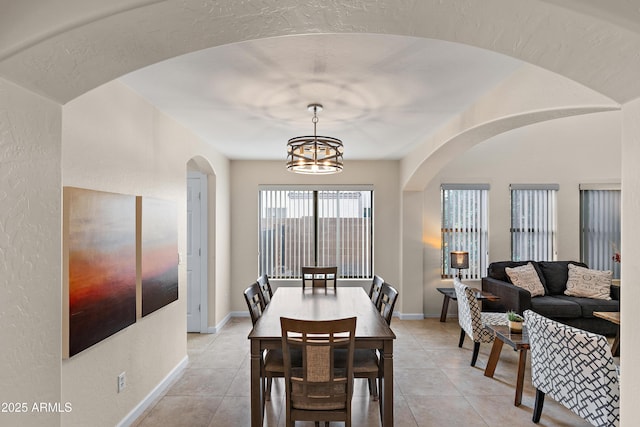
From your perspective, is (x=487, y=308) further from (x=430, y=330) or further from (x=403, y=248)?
(x=403, y=248)

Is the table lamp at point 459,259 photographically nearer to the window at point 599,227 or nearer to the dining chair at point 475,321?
the dining chair at point 475,321

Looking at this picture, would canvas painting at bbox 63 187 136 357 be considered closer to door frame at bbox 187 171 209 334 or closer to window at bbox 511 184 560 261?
door frame at bbox 187 171 209 334

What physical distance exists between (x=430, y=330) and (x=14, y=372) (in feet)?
15.8

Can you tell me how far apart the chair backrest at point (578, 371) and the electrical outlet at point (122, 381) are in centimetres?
304

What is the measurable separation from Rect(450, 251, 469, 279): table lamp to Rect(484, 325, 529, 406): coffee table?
168cm

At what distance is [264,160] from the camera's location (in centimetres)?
585

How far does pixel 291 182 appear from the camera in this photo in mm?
5910

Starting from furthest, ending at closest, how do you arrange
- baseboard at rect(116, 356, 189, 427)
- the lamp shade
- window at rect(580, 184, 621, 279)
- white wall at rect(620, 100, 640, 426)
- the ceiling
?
window at rect(580, 184, 621, 279) < the lamp shade < baseboard at rect(116, 356, 189, 427) < the ceiling < white wall at rect(620, 100, 640, 426)

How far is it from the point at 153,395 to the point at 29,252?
236cm

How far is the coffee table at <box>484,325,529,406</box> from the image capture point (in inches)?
119

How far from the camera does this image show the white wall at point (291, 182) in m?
5.88

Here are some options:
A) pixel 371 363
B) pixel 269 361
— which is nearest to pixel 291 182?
pixel 269 361

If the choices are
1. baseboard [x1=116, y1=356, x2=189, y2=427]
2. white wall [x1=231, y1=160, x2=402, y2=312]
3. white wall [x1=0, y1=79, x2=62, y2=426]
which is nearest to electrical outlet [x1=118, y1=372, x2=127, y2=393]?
baseboard [x1=116, y1=356, x2=189, y2=427]

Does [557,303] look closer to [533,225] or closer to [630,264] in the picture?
[533,225]
